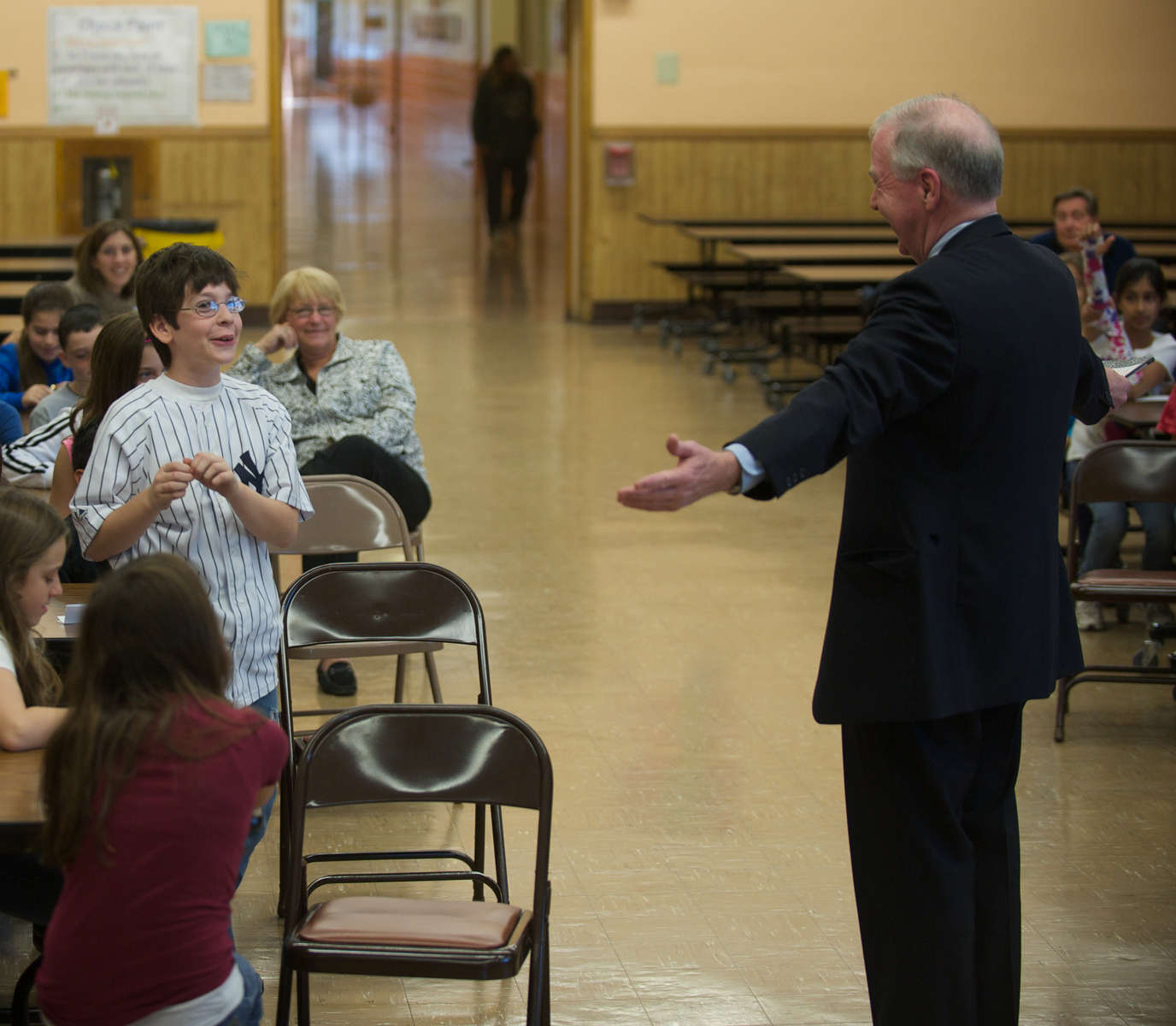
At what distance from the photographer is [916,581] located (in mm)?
2268

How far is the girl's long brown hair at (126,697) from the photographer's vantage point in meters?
1.93

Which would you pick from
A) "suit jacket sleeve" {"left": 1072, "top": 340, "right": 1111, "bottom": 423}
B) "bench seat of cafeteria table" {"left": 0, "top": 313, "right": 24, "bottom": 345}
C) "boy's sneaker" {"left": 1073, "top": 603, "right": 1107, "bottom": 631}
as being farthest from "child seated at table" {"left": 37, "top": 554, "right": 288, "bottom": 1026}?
"bench seat of cafeteria table" {"left": 0, "top": 313, "right": 24, "bottom": 345}

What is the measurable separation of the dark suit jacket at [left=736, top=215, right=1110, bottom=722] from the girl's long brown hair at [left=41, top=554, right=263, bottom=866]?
3.01 ft

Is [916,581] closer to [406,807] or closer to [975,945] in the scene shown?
[975,945]

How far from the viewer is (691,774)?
396 cm

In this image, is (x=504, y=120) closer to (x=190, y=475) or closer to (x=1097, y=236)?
(x=1097, y=236)

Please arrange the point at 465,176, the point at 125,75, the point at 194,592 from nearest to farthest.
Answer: the point at 194,592, the point at 125,75, the point at 465,176

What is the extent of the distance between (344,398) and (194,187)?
703cm

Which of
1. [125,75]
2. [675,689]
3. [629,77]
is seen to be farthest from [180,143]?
[675,689]

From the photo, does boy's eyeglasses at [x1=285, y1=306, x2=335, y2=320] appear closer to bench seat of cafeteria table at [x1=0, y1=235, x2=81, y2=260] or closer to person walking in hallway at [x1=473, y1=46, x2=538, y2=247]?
bench seat of cafeteria table at [x1=0, y1=235, x2=81, y2=260]

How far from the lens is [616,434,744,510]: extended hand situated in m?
2.02

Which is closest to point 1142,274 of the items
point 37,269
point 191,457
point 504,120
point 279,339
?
point 279,339

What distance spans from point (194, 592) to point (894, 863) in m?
1.15

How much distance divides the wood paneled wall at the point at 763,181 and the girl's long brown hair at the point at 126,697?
32.6ft
